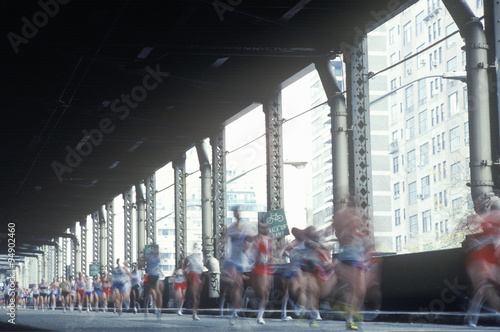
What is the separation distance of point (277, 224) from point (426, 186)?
71115 millimetres

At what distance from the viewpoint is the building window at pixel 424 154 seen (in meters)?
86.8

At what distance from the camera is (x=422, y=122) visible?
3516 inches

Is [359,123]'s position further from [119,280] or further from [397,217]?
[397,217]

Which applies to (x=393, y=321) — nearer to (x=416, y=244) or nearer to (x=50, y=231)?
(x=50, y=231)

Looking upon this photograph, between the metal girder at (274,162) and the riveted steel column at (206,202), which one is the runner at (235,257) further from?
the riveted steel column at (206,202)

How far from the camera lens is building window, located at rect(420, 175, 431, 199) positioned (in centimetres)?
8881

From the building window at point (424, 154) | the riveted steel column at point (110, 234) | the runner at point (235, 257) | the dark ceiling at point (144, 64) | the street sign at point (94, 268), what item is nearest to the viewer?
the runner at point (235, 257)

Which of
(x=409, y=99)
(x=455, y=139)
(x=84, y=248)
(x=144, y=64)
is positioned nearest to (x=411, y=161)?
(x=409, y=99)

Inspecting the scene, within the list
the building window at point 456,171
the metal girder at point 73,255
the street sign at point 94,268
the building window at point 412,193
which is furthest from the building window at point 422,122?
the street sign at point 94,268

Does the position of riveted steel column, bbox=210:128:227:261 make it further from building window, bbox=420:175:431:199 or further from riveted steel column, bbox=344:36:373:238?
building window, bbox=420:175:431:199

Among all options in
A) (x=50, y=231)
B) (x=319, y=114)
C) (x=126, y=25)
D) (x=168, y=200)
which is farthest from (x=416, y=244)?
(x=168, y=200)

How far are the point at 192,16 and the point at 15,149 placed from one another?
64.1 ft

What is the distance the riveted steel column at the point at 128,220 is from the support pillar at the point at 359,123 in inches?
1211

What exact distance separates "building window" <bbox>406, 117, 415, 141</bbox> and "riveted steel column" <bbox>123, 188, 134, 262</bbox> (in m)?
46.0
